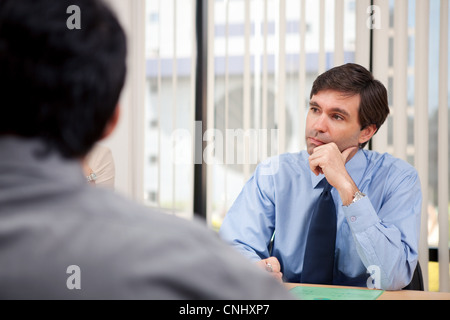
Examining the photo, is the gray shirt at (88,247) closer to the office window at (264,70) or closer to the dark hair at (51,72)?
the dark hair at (51,72)

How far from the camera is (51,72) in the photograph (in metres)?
0.53

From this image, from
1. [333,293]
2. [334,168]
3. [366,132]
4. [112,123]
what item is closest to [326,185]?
[334,168]

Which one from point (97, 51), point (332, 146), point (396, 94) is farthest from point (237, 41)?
point (97, 51)

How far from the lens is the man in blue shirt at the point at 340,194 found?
1715 millimetres

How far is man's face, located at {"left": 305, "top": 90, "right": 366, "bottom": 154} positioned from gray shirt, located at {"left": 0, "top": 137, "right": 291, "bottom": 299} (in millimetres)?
1546

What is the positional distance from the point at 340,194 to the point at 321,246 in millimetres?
205

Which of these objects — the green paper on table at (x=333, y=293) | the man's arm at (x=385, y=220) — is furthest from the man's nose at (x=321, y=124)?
the green paper on table at (x=333, y=293)

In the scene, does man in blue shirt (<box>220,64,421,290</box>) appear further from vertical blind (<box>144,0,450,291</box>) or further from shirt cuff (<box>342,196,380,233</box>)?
vertical blind (<box>144,0,450,291</box>)

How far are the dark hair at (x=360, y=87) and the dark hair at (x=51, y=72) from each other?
5.21 ft

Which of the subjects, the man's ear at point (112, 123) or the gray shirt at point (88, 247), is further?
the man's ear at point (112, 123)

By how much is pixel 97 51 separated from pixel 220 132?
9.52ft

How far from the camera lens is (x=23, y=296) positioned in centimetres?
48

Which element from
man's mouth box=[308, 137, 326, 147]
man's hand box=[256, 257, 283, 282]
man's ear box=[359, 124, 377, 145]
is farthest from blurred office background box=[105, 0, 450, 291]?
man's hand box=[256, 257, 283, 282]

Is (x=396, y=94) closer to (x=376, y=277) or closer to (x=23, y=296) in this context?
(x=376, y=277)
